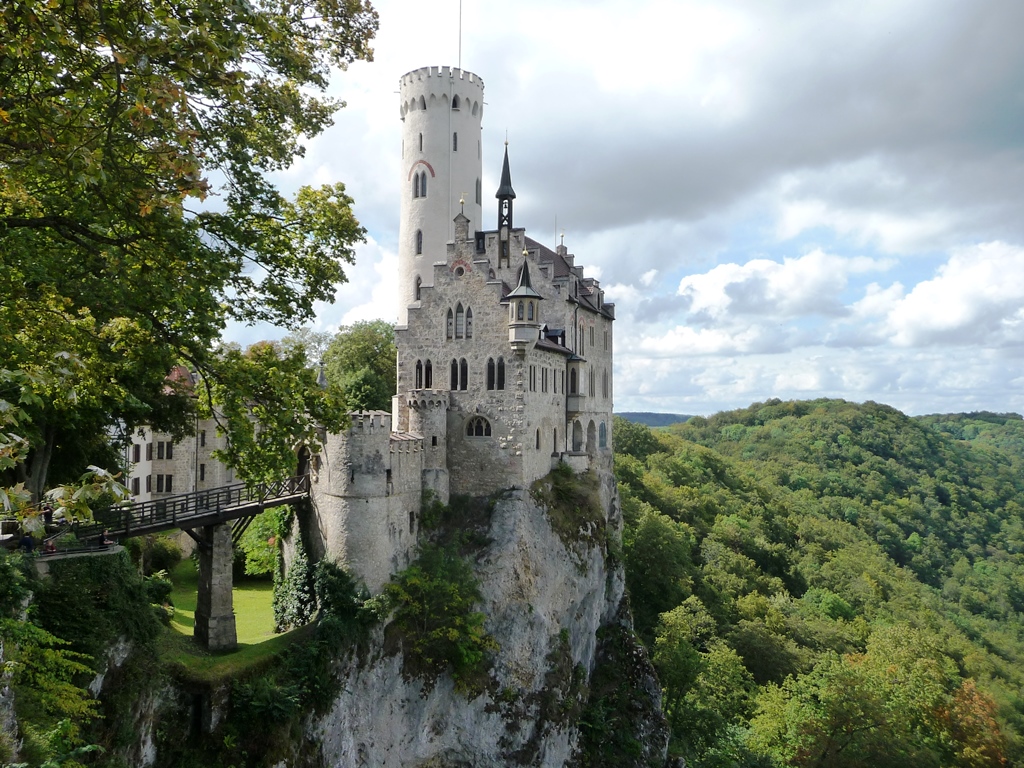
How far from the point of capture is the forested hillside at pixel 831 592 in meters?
48.1

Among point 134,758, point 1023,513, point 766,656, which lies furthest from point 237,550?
point 1023,513

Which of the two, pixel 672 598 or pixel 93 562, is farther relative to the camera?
pixel 672 598

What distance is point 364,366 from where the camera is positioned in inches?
2098

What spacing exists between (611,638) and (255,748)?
84.9 ft

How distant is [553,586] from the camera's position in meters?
39.2

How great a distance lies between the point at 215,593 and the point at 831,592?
2854 inches

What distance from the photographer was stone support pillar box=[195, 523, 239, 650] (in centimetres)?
2834

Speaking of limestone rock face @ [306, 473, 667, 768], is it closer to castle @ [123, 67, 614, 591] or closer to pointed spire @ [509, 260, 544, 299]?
castle @ [123, 67, 614, 591]

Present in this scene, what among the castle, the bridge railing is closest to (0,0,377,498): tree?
the bridge railing

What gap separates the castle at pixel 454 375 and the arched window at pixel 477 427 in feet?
0.35

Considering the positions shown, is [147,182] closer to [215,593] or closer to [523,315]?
[215,593]

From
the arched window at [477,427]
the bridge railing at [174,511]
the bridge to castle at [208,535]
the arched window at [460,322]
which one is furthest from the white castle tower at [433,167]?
the bridge to castle at [208,535]

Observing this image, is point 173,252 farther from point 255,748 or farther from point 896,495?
point 896,495

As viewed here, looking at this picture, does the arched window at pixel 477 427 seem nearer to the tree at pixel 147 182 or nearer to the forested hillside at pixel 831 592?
the tree at pixel 147 182
